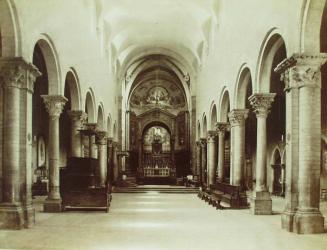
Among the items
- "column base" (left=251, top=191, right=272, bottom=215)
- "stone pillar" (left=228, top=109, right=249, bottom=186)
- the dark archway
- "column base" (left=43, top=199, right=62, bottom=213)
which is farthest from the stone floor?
the dark archway

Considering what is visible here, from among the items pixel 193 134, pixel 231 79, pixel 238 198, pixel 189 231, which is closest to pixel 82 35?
pixel 231 79

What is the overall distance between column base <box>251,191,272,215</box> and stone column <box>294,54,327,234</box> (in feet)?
13.8

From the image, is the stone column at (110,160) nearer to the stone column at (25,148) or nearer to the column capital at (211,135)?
the column capital at (211,135)

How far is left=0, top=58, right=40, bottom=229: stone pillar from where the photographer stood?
11.4 meters

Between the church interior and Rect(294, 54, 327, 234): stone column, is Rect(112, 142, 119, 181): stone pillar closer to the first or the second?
the church interior

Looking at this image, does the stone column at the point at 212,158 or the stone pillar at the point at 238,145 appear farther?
the stone column at the point at 212,158

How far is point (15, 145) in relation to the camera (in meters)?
11.6

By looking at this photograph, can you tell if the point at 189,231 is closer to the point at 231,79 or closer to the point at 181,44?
the point at 231,79

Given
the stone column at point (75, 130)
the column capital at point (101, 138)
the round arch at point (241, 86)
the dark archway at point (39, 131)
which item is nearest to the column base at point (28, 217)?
the stone column at point (75, 130)

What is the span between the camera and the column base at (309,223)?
10.7m

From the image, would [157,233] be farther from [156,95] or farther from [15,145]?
[156,95]

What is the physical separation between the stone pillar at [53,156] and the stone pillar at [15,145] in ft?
12.3

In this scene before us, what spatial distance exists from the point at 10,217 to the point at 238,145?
376 inches

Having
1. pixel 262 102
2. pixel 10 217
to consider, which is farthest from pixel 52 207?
pixel 262 102
